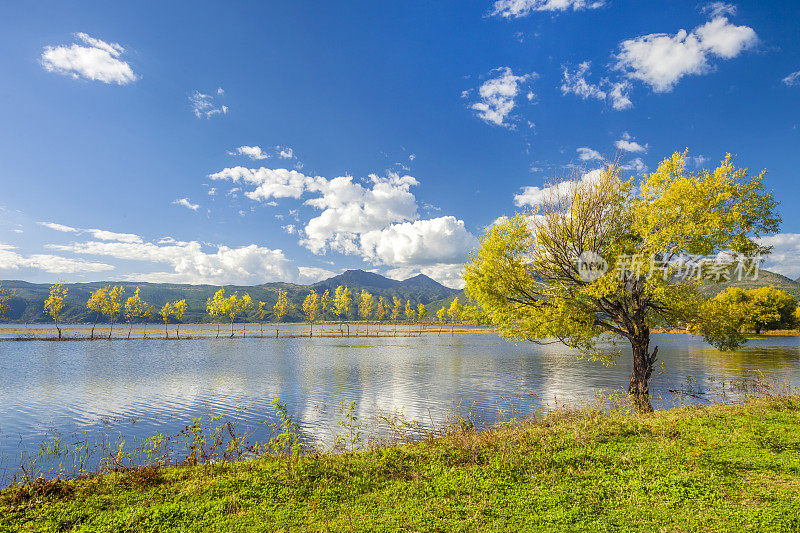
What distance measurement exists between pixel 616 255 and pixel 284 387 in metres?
25.1

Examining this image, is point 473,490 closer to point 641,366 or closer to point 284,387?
point 641,366

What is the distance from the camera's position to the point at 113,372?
128 feet

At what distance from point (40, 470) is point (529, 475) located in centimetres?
1673

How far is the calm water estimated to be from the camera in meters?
20.8

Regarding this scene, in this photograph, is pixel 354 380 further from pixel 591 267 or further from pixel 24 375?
pixel 24 375

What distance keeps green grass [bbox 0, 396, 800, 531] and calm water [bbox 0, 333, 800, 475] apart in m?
7.61

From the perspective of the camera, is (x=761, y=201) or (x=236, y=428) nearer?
(x=761, y=201)

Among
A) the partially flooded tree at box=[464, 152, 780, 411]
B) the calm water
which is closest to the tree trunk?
the partially flooded tree at box=[464, 152, 780, 411]

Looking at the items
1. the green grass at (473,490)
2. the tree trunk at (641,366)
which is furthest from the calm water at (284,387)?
the green grass at (473,490)

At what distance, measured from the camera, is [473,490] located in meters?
8.82

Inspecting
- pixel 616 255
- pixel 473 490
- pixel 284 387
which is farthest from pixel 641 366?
pixel 284 387

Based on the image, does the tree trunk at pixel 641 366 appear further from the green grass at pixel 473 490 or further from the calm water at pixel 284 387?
the green grass at pixel 473 490

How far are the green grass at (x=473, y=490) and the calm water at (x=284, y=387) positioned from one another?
761 centimetres

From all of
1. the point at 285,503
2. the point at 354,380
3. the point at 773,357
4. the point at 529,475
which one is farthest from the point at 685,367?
the point at 285,503
